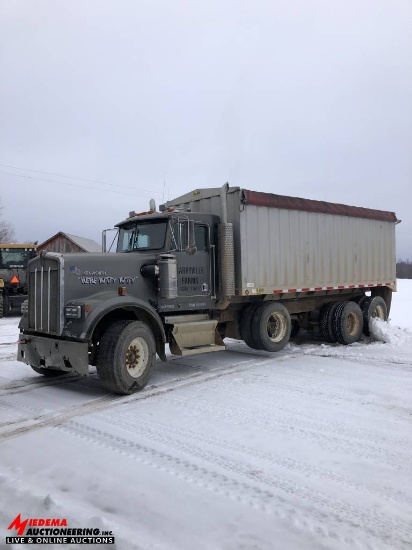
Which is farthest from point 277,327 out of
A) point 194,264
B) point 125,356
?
point 125,356

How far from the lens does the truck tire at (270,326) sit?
8688 mm

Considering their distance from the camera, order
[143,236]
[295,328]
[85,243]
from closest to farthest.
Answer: [143,236] → [295,328] → [85,243]

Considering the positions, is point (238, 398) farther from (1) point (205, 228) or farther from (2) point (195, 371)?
(1) point (205, 228)

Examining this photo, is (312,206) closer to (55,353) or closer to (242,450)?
(55,353)

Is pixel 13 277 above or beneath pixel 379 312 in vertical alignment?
above

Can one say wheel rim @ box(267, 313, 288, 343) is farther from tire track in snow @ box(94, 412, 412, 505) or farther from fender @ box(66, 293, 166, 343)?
tire track in snow @ box(94, 412, 412, 505)

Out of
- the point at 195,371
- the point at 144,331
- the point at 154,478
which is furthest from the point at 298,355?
the point at 154,478

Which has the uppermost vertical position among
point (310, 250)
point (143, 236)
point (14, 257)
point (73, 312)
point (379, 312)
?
point (14, 257)

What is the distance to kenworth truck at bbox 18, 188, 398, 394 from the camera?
6.31m

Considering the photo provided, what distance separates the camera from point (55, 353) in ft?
20.8

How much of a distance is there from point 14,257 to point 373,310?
47.1ft

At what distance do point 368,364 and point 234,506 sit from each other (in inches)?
225

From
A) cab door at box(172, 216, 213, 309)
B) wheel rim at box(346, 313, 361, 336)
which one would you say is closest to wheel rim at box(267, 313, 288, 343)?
cab door at box(172, 216, 213, 309)

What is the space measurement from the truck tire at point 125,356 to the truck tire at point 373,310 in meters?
6.64
